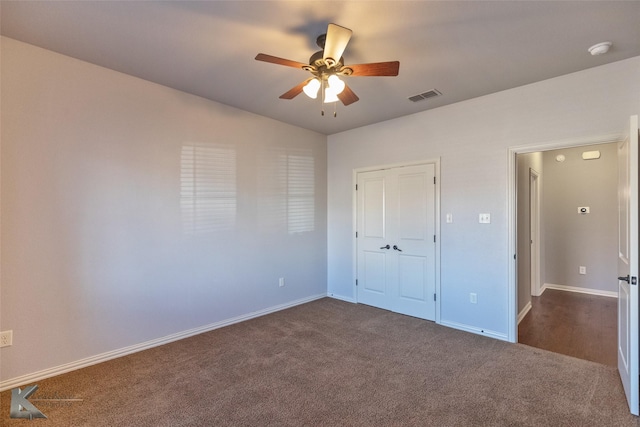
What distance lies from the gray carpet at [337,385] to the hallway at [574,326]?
319 mm

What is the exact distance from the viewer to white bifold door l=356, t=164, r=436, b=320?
3984 millimetres

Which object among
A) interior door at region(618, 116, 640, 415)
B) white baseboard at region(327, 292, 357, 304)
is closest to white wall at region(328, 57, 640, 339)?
interior door at region(618, 116, 640, 415)

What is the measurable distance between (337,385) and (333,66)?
2.44 metres

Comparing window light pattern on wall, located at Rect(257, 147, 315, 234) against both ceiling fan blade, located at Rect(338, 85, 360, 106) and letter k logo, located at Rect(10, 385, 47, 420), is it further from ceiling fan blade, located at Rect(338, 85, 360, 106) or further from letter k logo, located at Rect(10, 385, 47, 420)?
letter k logo, located at Rect(10, 385, 47, 420)

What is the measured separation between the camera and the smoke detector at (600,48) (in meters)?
2.42

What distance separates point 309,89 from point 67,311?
2773 mm

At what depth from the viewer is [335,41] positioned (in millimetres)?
2035

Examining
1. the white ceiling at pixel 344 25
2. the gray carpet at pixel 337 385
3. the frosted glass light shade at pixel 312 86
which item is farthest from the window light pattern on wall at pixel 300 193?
the frosted glass light shade at pixel 312 86

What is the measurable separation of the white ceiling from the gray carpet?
8.78 ft

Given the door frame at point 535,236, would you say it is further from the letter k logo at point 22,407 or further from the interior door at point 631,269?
the letter k logo at point 22,407

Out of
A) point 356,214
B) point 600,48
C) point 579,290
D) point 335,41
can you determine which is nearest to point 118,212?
point 335,41

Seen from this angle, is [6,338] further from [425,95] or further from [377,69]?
[425,95]

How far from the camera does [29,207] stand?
2.50 meters

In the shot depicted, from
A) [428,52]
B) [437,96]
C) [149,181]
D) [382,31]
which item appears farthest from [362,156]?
[149,181]
